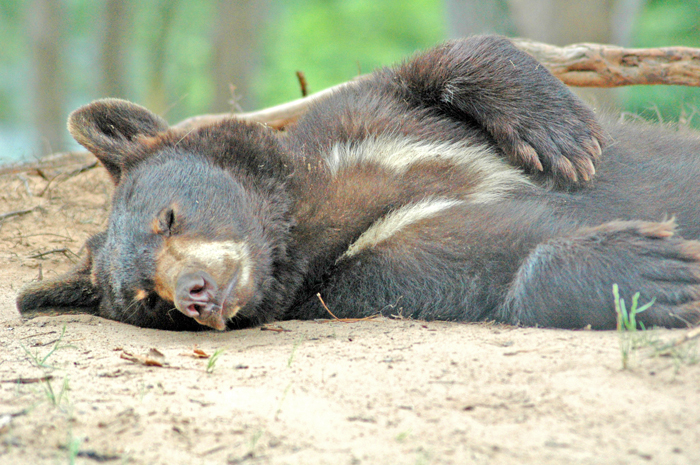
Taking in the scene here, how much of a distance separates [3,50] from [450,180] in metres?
22.2

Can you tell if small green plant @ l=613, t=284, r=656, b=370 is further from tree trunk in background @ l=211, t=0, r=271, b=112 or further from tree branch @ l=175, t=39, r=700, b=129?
tree trunk in background @ l=211, t=0, r=271, b=112

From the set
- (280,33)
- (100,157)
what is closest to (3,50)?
(280,33)

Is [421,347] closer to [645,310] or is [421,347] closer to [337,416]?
[337,416]

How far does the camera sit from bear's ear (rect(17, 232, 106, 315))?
369 cm

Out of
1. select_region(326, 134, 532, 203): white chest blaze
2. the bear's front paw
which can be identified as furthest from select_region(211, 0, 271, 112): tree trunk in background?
the bear's front paw

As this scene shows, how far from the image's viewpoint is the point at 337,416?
2.08 metres

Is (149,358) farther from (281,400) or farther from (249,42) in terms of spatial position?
(249,42)

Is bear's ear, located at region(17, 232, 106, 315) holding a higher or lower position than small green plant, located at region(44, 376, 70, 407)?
lower

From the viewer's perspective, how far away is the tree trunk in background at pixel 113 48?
1510 centimetres

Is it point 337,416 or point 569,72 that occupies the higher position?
point 569,72

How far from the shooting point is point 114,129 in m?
3.93

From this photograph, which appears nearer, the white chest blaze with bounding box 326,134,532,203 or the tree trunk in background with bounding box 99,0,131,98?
the white chest blaze with bounding box 326,134,532,203

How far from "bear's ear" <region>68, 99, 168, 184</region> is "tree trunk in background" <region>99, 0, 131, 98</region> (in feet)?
39.5

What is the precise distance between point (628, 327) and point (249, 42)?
13399mm
